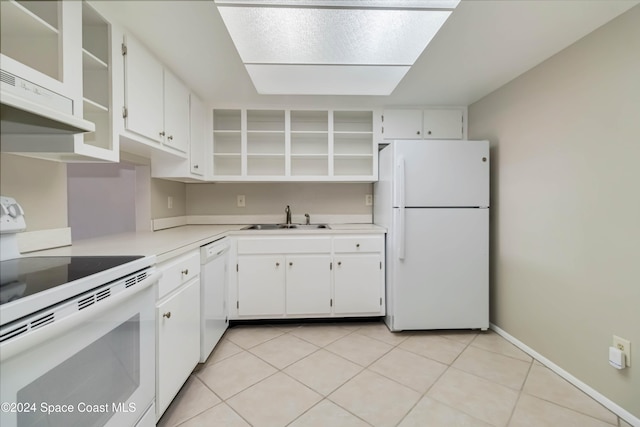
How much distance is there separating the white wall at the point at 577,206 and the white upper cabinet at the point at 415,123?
499mm

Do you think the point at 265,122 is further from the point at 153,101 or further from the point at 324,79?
the point at 153,101

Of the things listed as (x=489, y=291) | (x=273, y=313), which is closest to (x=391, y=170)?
(x=489, y=291)

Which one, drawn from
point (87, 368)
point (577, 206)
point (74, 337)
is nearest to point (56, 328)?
point (74, 337)

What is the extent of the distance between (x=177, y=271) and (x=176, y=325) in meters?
0.27

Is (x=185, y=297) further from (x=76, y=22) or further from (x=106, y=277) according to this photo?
(x=76, y=22)

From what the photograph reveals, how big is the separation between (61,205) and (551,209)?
2799mm

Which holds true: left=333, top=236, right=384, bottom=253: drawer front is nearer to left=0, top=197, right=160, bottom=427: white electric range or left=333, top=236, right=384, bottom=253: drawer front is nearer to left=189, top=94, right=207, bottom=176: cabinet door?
left=189, top=94, right=207, bottom=176: cabinet door

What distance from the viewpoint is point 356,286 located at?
2.28 m

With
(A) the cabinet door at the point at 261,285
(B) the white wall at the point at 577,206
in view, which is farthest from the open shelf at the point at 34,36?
(B) the white wall at the point at 577,206

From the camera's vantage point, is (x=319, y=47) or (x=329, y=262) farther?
(x=329, y=262)

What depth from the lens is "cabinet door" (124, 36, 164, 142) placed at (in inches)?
53.8

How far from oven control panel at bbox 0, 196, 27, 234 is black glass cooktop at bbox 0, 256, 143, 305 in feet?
0.39

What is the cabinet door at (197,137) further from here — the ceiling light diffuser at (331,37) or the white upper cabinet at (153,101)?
the ceiling light diffuser at (331,37)

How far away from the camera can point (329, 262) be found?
2264 mm
